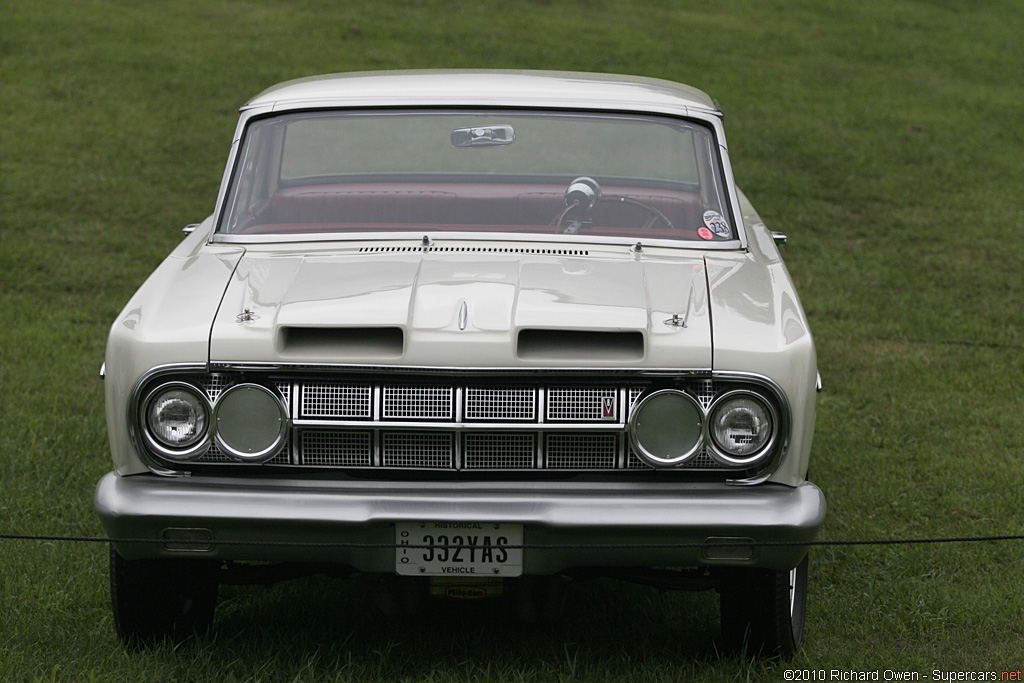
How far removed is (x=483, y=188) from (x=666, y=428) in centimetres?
202

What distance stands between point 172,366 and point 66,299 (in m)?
5.87

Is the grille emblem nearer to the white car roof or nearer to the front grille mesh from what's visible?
the front grille mesh

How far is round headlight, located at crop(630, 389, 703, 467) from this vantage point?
304cm

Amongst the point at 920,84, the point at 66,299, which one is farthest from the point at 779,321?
the point at 920,84

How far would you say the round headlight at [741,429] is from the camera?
306cm

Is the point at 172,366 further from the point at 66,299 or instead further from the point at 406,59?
the point at 406,59

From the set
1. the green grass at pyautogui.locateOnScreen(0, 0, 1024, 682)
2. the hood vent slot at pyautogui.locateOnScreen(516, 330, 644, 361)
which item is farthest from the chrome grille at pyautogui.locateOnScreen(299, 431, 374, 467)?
the green grass at pyautogui.locateOnScreen(0, 0, 1024, 682)

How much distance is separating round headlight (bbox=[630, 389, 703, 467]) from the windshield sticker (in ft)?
3.72

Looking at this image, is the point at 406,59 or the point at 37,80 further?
the point at 406,59

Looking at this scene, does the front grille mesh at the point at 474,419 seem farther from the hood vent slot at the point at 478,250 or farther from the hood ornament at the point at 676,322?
the hood vent slot at the point at 478,250

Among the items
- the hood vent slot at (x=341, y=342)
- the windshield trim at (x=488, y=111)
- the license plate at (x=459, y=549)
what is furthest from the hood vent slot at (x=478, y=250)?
the license plate at (x=459, y=549)

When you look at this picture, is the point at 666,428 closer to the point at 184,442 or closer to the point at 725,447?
the point at 725,447

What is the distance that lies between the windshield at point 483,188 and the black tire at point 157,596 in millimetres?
1170

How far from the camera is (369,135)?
4.51 metres
